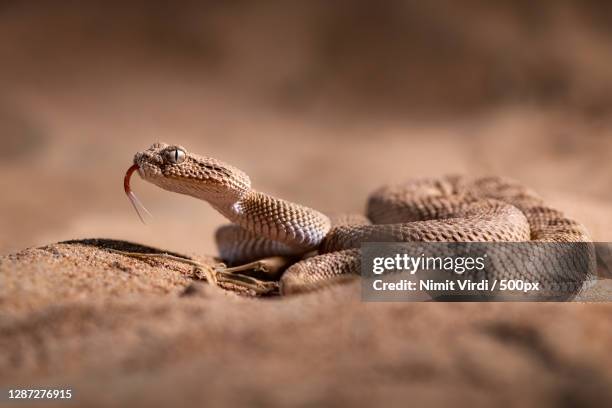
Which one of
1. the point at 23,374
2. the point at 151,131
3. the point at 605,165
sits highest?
the point at 151,131

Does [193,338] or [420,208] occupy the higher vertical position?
[420,208]

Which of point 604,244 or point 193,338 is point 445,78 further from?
point 193,338

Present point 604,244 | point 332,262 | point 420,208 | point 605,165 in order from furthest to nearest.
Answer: point 605,165 < point 420,208 < point 604,244 < point 332,262

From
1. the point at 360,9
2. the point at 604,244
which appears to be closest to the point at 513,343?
the point at 604,244

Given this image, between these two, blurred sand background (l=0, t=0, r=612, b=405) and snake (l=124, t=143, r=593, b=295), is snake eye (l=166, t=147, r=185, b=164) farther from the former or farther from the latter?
blurred sand background (l=0, t=0, r=612, b=405)

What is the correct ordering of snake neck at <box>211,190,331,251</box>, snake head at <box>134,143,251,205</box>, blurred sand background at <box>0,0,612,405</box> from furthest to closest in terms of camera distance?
blurred sand background at <box>0,0,612,405</box> < snake neck at <box>211,190,331,251</box> < snake head at <box>134,143,251,205</box>

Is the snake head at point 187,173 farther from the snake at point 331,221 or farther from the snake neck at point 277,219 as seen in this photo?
the snake neck at point 277,219

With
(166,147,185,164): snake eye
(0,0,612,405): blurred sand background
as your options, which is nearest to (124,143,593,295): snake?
(166,147,185,164): snake eye
